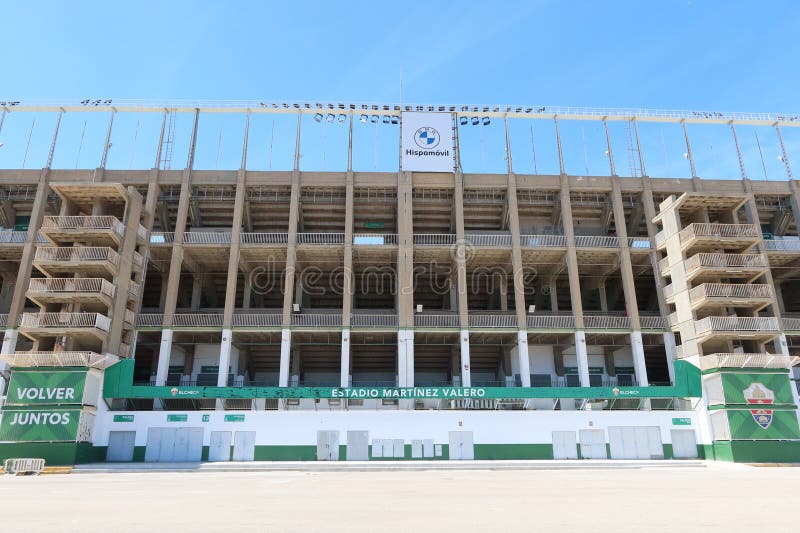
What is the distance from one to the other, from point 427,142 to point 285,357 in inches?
881

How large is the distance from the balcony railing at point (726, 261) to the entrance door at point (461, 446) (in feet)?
71.7

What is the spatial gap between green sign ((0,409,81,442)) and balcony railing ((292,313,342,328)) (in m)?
16.1

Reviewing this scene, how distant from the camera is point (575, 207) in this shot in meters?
48.2

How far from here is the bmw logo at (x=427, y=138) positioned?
45.6 metres

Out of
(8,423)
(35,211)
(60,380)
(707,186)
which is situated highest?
(707,186)

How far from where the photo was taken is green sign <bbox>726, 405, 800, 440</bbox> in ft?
116

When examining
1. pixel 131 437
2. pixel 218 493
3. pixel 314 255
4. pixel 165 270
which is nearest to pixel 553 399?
pixel 314 255

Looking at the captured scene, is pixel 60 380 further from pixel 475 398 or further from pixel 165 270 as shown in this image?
pixel 475 398

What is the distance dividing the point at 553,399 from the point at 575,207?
18641mm

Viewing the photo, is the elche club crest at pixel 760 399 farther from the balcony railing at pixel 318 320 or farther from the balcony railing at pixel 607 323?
the balcony railing at pixel 318 320

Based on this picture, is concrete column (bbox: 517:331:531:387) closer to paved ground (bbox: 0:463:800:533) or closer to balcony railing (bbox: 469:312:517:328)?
balcony railing (bbox: 469:312:517:328)

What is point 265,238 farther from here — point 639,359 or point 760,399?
point 760,399

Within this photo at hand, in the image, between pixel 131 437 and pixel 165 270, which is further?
pixel 165 270

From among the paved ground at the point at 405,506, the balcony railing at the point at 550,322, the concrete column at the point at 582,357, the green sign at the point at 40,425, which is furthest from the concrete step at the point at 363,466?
the balcony railing at the point at 550,322
